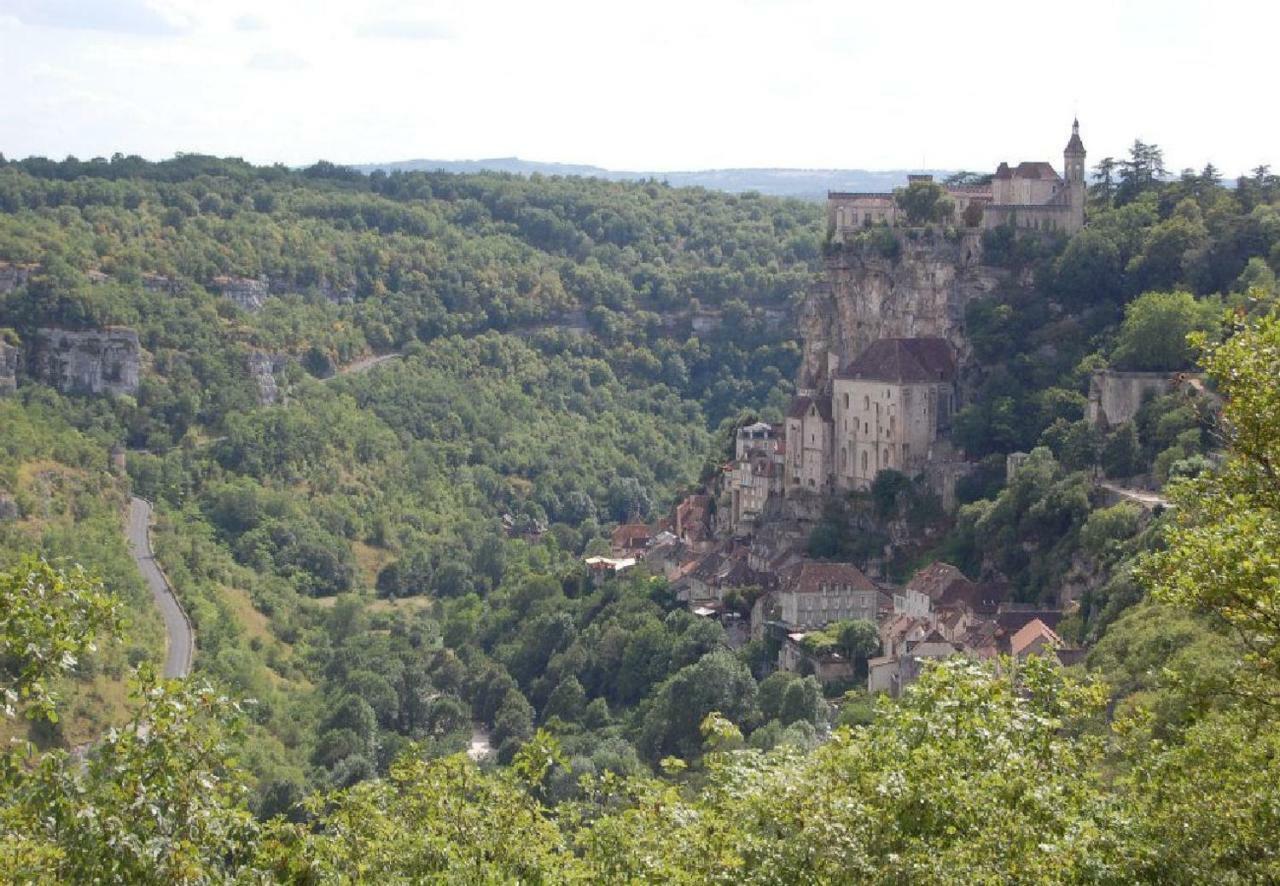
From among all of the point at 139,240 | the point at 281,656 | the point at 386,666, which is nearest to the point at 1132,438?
the point at 386,666

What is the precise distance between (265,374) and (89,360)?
46.5 feet

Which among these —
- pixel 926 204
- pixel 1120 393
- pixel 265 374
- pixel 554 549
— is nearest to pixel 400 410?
pixel 265 374

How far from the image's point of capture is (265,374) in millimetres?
141250

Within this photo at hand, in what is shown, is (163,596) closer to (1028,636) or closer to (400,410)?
(400,410)

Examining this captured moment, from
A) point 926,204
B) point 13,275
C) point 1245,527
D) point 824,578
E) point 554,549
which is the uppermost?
point 1245,527

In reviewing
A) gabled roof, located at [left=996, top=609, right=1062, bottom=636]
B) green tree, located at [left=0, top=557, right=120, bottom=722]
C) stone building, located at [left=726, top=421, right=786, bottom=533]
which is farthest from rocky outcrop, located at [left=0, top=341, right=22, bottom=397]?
green tree, located at [left=0, top=557, right=120, bottom=722]

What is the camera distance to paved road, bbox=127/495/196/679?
92.0 metres

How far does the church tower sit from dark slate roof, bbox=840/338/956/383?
821cm

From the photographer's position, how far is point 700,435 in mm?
151750

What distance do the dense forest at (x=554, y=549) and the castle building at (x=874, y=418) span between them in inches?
78.7

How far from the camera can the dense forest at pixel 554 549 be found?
26938mm

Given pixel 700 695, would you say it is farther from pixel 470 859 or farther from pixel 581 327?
pixel 581 327

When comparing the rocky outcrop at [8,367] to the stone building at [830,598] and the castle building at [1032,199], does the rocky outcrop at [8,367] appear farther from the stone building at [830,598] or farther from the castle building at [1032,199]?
the stone building at [830,598]

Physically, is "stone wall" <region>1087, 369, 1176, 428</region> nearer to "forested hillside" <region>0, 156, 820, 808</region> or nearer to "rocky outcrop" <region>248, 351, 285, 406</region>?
"forested hillside" <region>0, 156, 820, 808</region>
